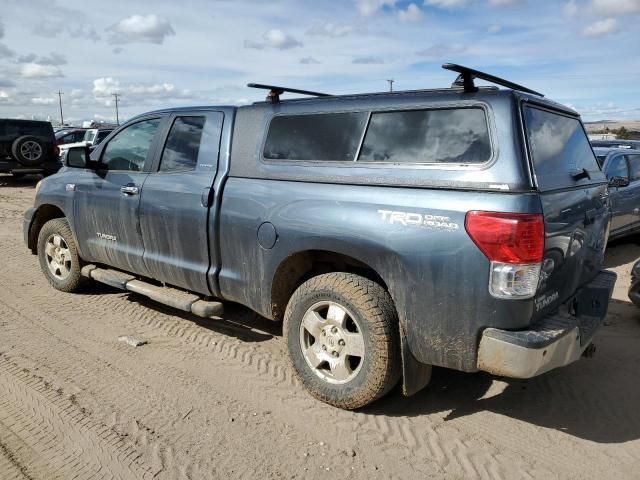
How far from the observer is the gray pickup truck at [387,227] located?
105 inches

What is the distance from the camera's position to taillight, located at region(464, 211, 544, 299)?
2.55 meters

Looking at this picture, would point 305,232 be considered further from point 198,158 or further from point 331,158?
point 198,158

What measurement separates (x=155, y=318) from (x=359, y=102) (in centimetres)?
287

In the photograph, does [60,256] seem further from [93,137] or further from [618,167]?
[93,137]

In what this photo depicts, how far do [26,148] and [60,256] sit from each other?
36.6 ft

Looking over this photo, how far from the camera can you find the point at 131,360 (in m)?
3.95

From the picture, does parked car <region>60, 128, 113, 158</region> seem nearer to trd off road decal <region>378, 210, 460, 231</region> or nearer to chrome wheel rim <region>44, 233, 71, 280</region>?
chrome wheel rim <region>44, 233, 71, 280</region>

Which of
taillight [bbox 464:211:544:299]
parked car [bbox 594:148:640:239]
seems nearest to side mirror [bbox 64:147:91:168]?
taillight [bbox 464:211:544:299]

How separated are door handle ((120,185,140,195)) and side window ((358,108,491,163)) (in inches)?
87.5

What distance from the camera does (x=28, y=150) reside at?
1480 cm

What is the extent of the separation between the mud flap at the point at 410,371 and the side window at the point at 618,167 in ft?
20.0

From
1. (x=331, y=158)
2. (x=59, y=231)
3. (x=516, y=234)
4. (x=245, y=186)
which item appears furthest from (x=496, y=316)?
(x=59, y=231)

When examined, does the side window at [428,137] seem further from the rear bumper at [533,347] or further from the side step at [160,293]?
the side step at [160,293]

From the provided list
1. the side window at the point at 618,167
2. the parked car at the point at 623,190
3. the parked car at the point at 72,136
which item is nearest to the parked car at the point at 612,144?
the parked car at the point at 623,190
